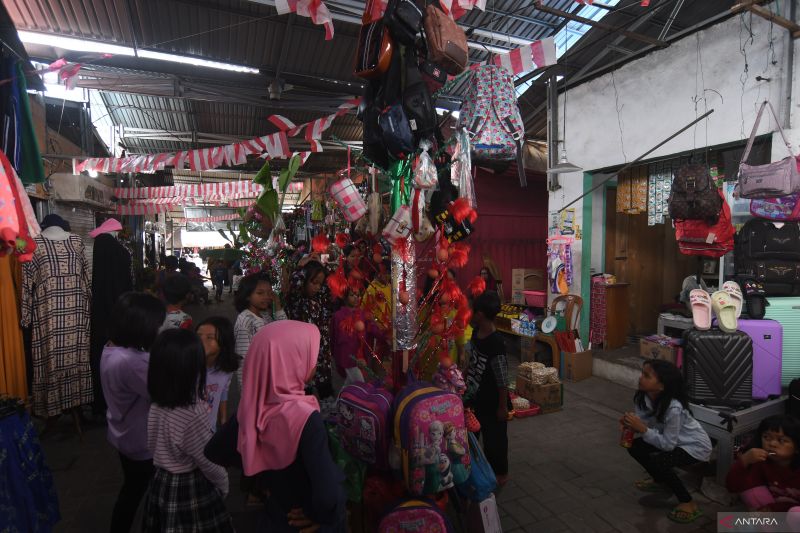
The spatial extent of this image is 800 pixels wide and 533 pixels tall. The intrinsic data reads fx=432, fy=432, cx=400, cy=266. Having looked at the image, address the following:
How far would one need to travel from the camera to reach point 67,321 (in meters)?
4.09

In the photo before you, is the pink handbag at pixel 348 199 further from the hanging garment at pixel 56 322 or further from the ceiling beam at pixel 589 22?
the hanging garment at pixel 56 322

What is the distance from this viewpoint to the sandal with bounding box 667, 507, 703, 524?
2.86 m

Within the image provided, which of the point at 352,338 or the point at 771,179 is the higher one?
the point at 771,179

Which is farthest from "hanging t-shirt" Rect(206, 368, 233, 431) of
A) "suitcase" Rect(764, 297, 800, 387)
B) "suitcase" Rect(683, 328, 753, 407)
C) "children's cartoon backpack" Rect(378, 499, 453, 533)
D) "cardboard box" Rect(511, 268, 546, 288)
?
"cardboard box" Rect(511, 268, 546, 288)

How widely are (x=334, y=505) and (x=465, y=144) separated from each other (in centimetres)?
185

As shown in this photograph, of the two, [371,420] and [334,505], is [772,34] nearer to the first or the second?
[371,420]

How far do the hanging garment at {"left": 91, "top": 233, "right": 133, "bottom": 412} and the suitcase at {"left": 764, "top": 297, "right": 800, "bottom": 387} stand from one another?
20.9ft

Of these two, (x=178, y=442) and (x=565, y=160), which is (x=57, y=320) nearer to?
(x=178, y=442)

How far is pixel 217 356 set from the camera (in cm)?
275

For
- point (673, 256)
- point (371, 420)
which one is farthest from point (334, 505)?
point (673, 256)

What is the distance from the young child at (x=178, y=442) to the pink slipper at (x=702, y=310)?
4.04m

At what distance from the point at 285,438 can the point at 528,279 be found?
6107mm

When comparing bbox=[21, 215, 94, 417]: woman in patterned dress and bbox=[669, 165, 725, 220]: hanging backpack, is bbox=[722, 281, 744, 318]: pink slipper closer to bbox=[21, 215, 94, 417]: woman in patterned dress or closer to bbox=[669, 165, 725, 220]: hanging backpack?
bbox=[669, 165, 725, 220]: hanging backpack

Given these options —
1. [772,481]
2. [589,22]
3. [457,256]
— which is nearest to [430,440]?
[457,256]
